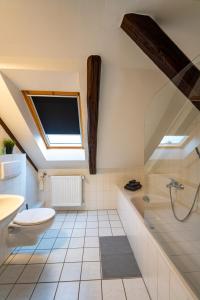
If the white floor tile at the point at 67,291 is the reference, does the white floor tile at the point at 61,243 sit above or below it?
above

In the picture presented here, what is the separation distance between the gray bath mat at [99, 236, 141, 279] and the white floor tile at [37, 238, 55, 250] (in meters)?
0.64

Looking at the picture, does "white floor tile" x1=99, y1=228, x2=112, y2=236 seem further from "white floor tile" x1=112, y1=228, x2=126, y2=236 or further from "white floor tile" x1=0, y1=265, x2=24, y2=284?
"white floor tile" x1=0, y1=265, x2=24, y2=284

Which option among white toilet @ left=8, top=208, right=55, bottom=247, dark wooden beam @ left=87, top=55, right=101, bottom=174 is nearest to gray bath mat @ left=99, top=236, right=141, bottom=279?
white toilet @ left=8, top=208, right=55, bottom=247

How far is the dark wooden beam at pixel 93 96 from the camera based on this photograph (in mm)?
1567

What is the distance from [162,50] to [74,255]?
2.20 meters

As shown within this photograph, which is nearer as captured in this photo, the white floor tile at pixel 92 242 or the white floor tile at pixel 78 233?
the white floor tile at pixel 92 242

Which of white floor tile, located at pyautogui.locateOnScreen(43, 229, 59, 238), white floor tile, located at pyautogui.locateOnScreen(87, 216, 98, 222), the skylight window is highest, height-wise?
the skylight window

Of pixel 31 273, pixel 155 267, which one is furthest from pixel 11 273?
pixel 155 267

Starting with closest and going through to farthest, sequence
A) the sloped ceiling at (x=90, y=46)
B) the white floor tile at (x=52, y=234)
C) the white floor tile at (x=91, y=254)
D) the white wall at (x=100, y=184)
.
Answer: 1. the sloped ceiling at (x=90, y=46)
2. the white floor tile at (x=91, y=254)
3. the white floor tile at (x=52, y=234)
4. the white wall at (x=100, y=184)

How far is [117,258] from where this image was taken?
6.34ft

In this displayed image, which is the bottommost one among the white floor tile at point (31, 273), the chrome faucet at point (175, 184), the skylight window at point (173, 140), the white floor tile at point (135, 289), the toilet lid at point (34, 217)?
the white floor tile at point (135, 289)

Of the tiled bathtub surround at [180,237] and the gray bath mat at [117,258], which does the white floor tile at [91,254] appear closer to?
the gray bath mat at [117,258]

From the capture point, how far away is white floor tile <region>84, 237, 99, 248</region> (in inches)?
85.8

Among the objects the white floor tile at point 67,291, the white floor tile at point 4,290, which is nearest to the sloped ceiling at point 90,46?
the white floor tile at point 67,291
